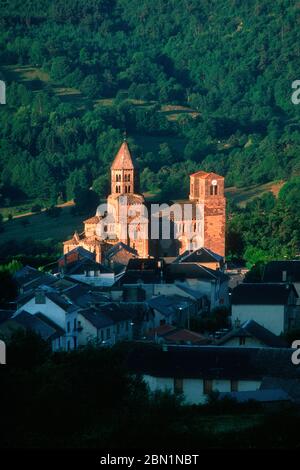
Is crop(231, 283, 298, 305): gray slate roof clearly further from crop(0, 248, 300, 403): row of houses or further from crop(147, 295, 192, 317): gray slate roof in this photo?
crop(147, 295, 192, 317): gray slate roof

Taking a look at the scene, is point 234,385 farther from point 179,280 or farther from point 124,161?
point 124,161

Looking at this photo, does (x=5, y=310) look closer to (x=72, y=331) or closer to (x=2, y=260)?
(x=72, y=331)

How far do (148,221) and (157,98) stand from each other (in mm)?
67466

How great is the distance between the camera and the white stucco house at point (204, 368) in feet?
116

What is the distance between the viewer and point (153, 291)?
53.7 metres

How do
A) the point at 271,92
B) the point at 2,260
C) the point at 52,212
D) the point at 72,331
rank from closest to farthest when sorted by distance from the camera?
the point at 72,331, the point at 2,260, the point at 52,212, the point at 271,92

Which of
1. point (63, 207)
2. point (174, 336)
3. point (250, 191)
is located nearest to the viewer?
point (174, 336)

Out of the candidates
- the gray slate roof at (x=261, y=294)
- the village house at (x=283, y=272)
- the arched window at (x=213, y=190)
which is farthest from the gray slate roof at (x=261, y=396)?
the arched window at (x=213, y=190)

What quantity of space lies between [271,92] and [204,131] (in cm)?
2228

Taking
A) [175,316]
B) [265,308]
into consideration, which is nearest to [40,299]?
[175,316]

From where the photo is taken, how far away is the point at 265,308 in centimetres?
4766

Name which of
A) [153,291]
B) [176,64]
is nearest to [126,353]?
[153,291]

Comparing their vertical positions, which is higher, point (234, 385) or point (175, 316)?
point (175, 316)

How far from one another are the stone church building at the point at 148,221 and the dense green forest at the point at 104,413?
113 ft
